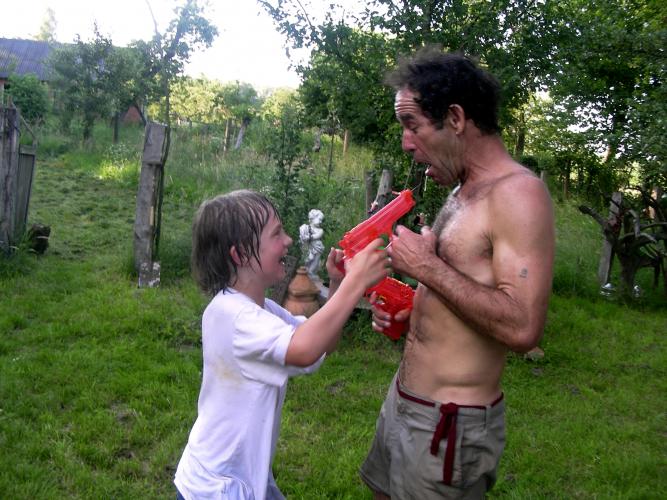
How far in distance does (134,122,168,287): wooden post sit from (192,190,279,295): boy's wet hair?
16.8 feet

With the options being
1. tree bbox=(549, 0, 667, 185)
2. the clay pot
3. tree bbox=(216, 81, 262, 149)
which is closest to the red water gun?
the clay pot

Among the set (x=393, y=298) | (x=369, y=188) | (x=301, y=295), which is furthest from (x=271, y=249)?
(x=369, y=188)

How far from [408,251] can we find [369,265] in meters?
0.18

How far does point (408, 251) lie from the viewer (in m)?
1.77

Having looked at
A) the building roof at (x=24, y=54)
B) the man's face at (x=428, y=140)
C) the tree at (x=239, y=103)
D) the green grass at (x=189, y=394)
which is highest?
the building roof at (x=24, y=54)

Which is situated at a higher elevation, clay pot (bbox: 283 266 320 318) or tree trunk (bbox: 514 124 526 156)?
tree trunk (bbox: 514 124 526 156)

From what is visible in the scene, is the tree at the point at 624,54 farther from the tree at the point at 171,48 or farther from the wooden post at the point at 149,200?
the tree at the point at 171,48

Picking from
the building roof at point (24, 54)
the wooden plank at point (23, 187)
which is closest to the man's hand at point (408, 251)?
the wooden plank at point (23, 187)

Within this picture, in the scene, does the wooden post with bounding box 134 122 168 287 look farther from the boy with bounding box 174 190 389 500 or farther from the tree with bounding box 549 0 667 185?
the boy with bounding box 174 190 389 500

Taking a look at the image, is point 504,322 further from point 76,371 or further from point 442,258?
→ point 76,371

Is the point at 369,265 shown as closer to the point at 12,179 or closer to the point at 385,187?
the point at 385,187

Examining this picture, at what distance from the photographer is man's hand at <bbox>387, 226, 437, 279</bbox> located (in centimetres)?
176

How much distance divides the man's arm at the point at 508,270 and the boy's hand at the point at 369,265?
83 mm

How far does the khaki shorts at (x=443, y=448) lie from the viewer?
1.85 metres
